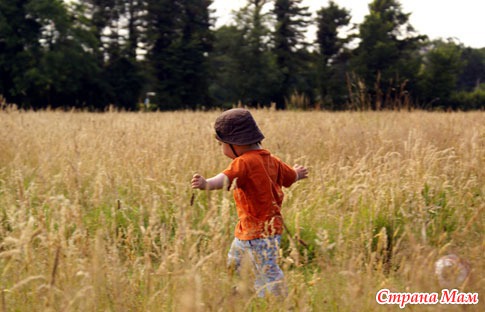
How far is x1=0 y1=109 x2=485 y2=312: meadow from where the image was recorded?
206 cm

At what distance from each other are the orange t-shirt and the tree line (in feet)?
102

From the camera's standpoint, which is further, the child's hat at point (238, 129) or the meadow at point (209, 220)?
the child's hat at point (238, 129)

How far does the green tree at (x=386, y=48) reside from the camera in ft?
118

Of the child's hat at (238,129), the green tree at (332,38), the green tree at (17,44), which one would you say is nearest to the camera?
the child's hat at (238,129)

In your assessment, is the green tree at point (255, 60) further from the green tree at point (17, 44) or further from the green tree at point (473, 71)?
the green tree at point (473, 71)

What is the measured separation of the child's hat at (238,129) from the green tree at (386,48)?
3123 centimetres

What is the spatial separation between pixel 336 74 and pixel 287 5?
8138 millimetres

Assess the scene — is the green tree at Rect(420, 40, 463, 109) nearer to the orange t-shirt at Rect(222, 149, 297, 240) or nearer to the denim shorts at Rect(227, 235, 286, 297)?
the orange t-shirt at Rect(222, 149, 297, 240)

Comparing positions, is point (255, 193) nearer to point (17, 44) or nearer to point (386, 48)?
point (17, 44)

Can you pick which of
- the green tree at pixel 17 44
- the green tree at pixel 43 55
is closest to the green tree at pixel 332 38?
the green tree at pixel 43 55

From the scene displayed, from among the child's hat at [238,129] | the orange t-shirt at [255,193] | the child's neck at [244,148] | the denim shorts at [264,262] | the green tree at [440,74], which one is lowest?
the denim shorts at [264,262]

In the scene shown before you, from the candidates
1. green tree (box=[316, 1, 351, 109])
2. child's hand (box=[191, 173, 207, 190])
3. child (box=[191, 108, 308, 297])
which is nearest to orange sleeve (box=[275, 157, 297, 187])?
child (box=[191, 108, 308, 297])

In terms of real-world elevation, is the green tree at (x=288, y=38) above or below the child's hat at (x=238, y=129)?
above

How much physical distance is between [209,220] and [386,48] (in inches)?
1518
